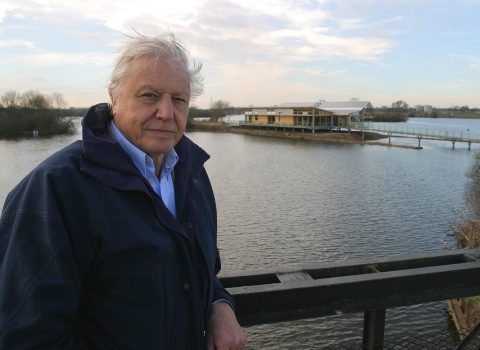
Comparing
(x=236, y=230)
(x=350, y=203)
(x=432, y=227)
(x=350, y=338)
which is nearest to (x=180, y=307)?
(x=350, y=338)

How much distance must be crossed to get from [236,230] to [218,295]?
13.8m

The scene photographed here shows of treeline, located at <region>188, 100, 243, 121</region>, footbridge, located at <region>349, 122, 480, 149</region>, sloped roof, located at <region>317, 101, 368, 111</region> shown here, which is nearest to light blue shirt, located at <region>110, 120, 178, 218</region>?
footbridge, located at <region>349, 122, 480, 149</region>

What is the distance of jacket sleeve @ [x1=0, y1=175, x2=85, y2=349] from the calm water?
7.76 metres

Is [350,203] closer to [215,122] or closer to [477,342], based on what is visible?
[477,342]

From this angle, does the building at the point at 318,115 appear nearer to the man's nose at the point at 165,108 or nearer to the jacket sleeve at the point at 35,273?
the man's nose at the point at 165,108

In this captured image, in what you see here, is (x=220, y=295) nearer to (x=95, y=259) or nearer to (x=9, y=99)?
(x=95, y=259)

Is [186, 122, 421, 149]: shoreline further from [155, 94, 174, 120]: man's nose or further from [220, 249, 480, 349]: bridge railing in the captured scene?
[155, 94, 174, 120]: man's nose

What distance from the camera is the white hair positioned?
4.99ft

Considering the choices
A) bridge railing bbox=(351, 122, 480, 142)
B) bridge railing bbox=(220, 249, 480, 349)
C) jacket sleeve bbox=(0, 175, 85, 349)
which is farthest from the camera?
bridge railing bbox=(351, 122, 480, 142)

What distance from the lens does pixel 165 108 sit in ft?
5.19

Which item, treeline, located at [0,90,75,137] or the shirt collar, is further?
treeline, located at [0,90,75,137]

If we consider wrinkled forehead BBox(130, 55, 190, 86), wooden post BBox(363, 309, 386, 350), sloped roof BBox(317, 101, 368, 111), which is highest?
sloped roof BBox(317, 101, 368, 111)

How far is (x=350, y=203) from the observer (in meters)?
19.9

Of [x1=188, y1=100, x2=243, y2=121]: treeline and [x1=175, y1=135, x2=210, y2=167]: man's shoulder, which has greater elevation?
[x1=188, y1=100, x2=243, y2=121]: treeline
